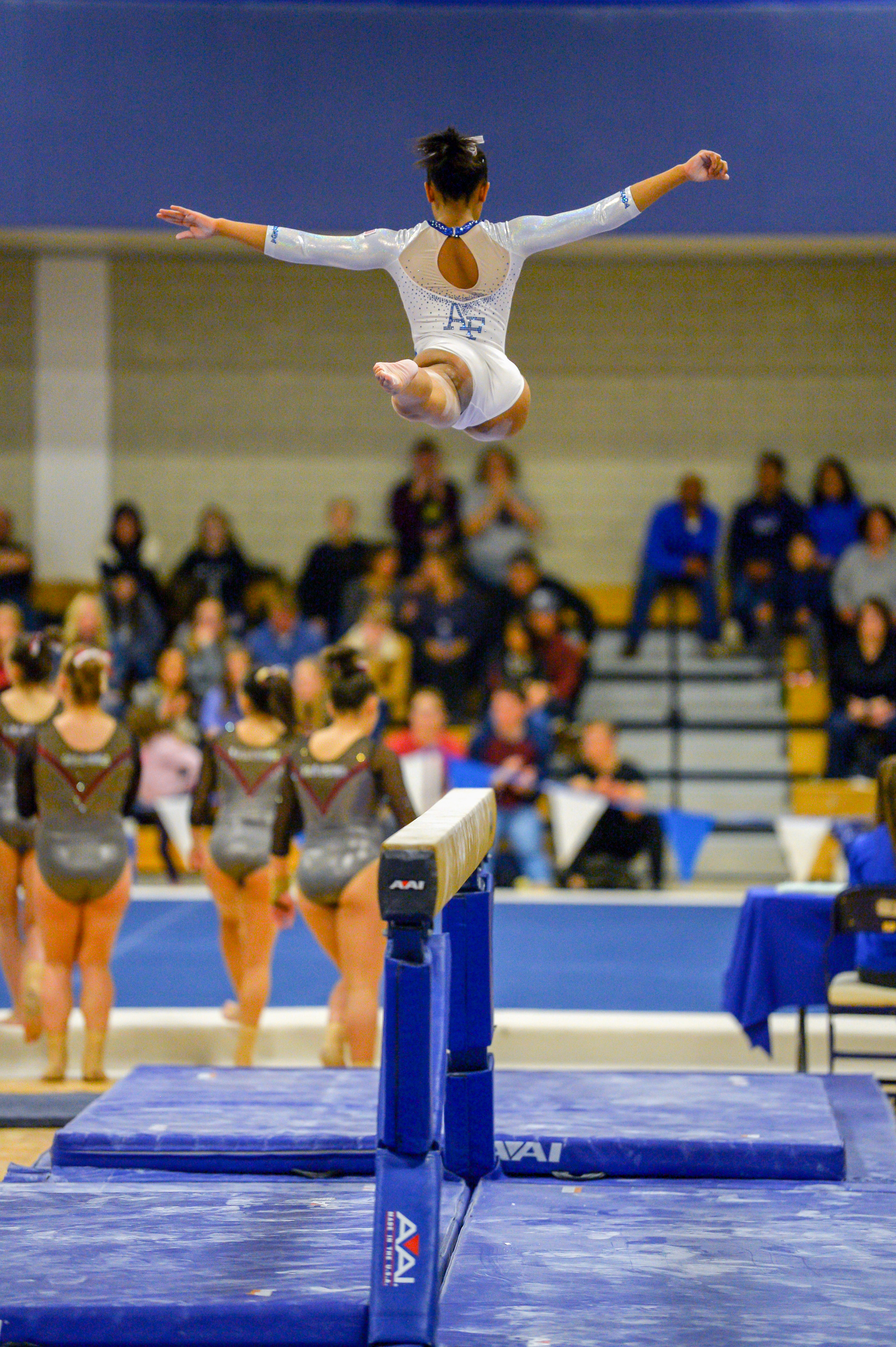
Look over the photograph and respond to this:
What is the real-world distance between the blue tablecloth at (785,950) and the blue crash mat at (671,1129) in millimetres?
714

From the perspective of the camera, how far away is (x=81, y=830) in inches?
213

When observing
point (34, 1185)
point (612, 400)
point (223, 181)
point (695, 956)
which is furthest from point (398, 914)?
point (612, 400)

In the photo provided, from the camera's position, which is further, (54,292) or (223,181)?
(54,292)

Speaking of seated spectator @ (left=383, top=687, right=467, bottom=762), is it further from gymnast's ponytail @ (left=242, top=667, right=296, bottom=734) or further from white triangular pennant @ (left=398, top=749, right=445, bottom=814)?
gymnast's ponytail @ (left=242, top=667, right=296, bottom=734)

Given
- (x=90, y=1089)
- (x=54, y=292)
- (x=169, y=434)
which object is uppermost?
(x=54, y=292)

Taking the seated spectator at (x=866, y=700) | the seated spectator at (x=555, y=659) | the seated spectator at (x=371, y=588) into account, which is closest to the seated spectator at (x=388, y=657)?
the seated spectator at (x=371, y=588)

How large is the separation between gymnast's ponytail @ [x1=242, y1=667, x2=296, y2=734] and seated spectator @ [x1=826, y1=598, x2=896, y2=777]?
15.8ft

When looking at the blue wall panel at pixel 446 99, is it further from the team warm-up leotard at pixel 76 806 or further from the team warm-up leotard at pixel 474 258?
the team warm-up leotard at pixel 474 258

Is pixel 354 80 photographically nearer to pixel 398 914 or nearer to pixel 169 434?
pixel 169 434

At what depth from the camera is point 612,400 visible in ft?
39.0

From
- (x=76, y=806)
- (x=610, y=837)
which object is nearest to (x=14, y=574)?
(x=610, y=837)

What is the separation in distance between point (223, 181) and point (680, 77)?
300 cm

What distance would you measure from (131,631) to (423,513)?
7.55 ft

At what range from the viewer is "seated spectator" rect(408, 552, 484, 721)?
1009cm
